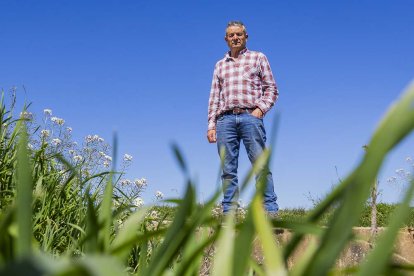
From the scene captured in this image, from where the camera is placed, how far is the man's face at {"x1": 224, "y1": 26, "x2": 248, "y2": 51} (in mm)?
7148

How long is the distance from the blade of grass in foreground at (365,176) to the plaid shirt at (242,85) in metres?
6.34

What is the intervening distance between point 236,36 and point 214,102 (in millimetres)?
762

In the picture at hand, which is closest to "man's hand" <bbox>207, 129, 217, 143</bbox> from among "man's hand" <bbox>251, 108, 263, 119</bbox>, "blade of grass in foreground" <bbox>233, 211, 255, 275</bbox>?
"man's hand" <bbox>251, 108, 263, 119</bbox>

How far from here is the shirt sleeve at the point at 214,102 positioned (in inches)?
282

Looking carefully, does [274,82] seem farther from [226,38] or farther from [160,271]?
[160,271]

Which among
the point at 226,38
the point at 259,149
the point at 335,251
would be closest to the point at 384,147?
the point at 335,251

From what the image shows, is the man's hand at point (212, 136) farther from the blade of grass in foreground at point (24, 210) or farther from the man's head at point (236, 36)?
the blade of grass in foreground at point (24, 210)

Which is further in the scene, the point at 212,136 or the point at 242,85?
the point at 212,136

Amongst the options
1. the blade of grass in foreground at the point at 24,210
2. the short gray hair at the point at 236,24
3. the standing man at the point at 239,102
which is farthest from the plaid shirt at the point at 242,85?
the blade of grass in foreground at the point at 24,210

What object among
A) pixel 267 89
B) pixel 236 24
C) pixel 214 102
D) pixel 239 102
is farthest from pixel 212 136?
pixel 236 24

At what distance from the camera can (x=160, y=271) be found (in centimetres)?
61

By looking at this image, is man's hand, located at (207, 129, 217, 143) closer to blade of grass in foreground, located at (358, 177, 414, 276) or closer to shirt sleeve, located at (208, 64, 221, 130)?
shirt sleeve, located at (208, 64, 221, 130)

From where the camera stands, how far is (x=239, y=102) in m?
6.80

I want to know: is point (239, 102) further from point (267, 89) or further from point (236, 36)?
point (236, 36)
